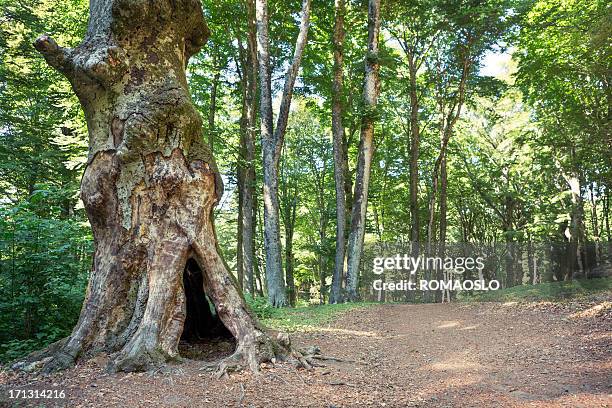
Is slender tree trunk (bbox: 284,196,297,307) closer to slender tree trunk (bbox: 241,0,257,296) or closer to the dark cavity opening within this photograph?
slender tree trunk (bbox: 241,0,257,296)

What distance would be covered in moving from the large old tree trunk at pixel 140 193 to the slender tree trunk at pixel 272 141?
18.8 ft

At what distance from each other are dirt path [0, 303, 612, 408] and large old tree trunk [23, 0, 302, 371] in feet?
1.94

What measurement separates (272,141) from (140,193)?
688 centimetres

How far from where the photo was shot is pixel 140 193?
19.1 feet

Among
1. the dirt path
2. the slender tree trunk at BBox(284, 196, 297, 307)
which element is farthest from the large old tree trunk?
the slender tree trunk at BBox(284, 196, 297, 307)

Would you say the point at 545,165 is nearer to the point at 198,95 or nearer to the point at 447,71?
the point at 447,71

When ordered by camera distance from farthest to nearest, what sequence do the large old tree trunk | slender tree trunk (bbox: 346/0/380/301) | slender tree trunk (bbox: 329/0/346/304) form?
slender tree trunk (bbox: 329/0/346/304) < slender tree trunk (bbox: 346/0/380/301) < the large old tree trunk

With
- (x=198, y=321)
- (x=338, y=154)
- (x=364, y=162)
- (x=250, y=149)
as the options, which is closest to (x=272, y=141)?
(x=364, y=162)

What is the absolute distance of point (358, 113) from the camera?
13.2 metres

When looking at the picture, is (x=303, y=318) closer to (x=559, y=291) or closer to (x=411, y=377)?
(x=411, y=377)

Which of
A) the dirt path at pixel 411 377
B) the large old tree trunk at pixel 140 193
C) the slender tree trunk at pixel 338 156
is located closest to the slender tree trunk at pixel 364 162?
the slender tree trunk at pixel 338 156

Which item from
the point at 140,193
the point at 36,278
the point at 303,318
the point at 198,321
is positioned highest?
the point at 140,193

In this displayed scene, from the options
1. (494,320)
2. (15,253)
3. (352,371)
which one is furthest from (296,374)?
(494,320)

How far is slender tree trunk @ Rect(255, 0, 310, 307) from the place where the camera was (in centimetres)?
1194
